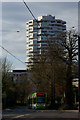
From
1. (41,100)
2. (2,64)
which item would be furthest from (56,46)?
(2,64)

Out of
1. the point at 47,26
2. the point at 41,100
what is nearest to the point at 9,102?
the point at 41,100

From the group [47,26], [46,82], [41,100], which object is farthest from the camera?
[47,26]

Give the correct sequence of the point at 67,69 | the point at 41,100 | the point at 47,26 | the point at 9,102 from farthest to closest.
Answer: the point at 47,26 < the point at 9,102 < the point at 41,100 < the point at 67,69

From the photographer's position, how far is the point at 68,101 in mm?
42000

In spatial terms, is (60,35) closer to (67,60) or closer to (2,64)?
(67,60)

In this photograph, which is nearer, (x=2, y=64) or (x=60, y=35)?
(x=60, y=35)

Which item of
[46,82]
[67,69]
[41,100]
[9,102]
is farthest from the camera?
[9,102]

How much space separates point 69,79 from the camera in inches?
1599

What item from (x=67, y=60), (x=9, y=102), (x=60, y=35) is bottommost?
(x=9, y=102)

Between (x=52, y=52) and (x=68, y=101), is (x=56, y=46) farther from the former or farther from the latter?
(x=68, y=101)

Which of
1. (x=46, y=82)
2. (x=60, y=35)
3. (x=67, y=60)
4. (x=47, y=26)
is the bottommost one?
(x=46, y=82)

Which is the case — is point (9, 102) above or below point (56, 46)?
below

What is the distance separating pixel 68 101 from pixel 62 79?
3486 millimetres

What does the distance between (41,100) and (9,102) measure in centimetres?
2122
